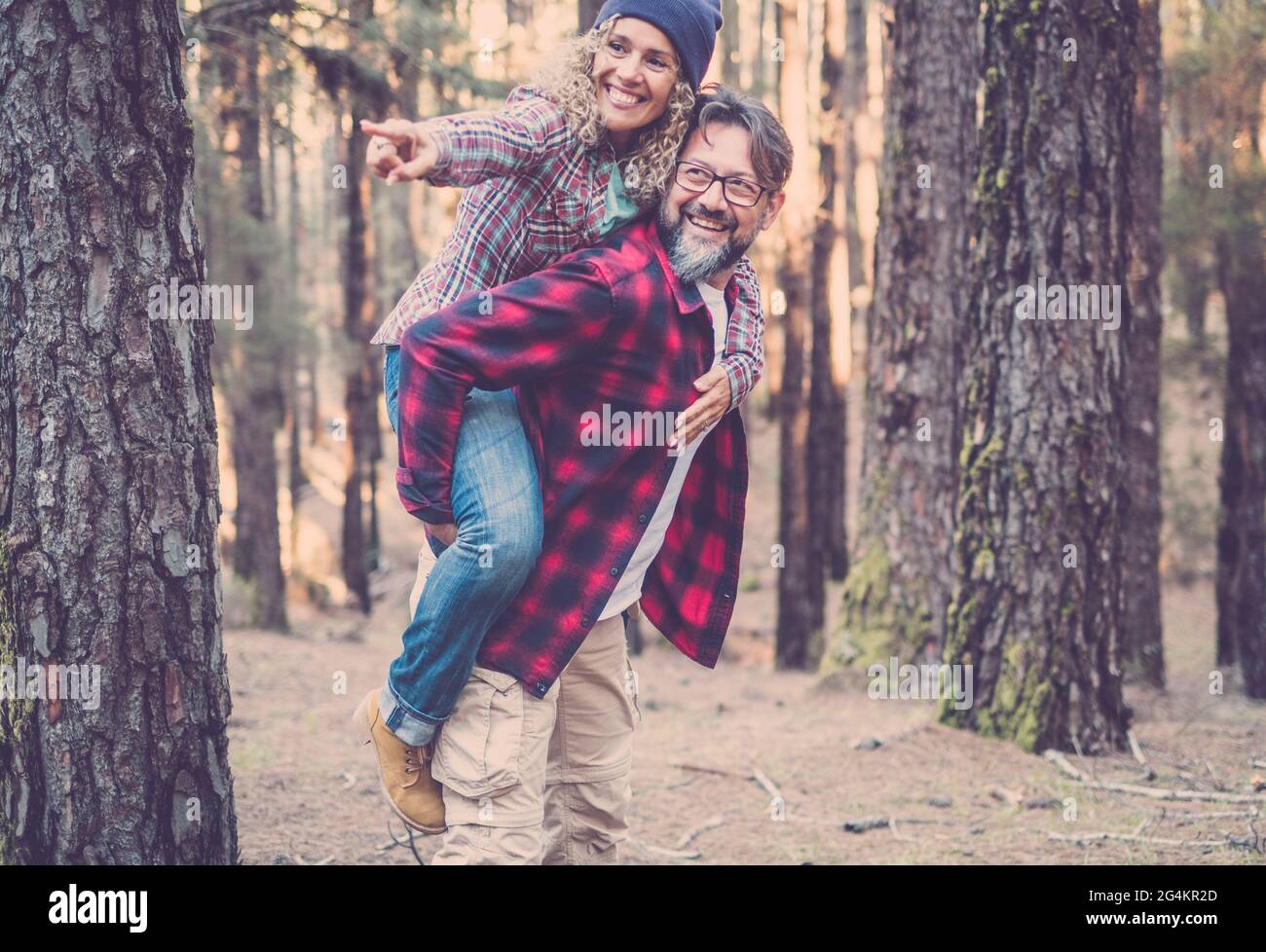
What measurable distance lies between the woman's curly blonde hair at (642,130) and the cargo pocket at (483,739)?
139 cm

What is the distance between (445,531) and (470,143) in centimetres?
100

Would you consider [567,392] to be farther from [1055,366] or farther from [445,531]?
[1055,366]

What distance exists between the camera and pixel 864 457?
896 cm

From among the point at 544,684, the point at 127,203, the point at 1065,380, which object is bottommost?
the point at 544,684

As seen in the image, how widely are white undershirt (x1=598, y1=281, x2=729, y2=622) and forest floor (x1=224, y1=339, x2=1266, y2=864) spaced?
1646 mm

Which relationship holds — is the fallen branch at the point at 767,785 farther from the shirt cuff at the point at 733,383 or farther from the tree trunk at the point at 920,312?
the tree trunk at the point at 920,312

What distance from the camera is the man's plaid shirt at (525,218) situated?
2936 mm

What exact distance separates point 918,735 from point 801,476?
592 cm

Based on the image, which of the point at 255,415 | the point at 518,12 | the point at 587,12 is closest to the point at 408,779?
the point at 587,12

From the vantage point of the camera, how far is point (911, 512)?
846 centimetres

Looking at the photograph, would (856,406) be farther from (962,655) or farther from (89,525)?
(89,525)

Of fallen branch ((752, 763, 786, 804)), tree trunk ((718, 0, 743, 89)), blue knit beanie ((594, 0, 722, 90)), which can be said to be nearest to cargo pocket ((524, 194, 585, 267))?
blue knit beanie ((594, 0, 722, 90))

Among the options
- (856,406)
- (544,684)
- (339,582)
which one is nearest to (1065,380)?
(544,684)

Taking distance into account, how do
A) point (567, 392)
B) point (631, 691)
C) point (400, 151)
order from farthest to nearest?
point (631, 691), point (567, 392), point (400, 151)
